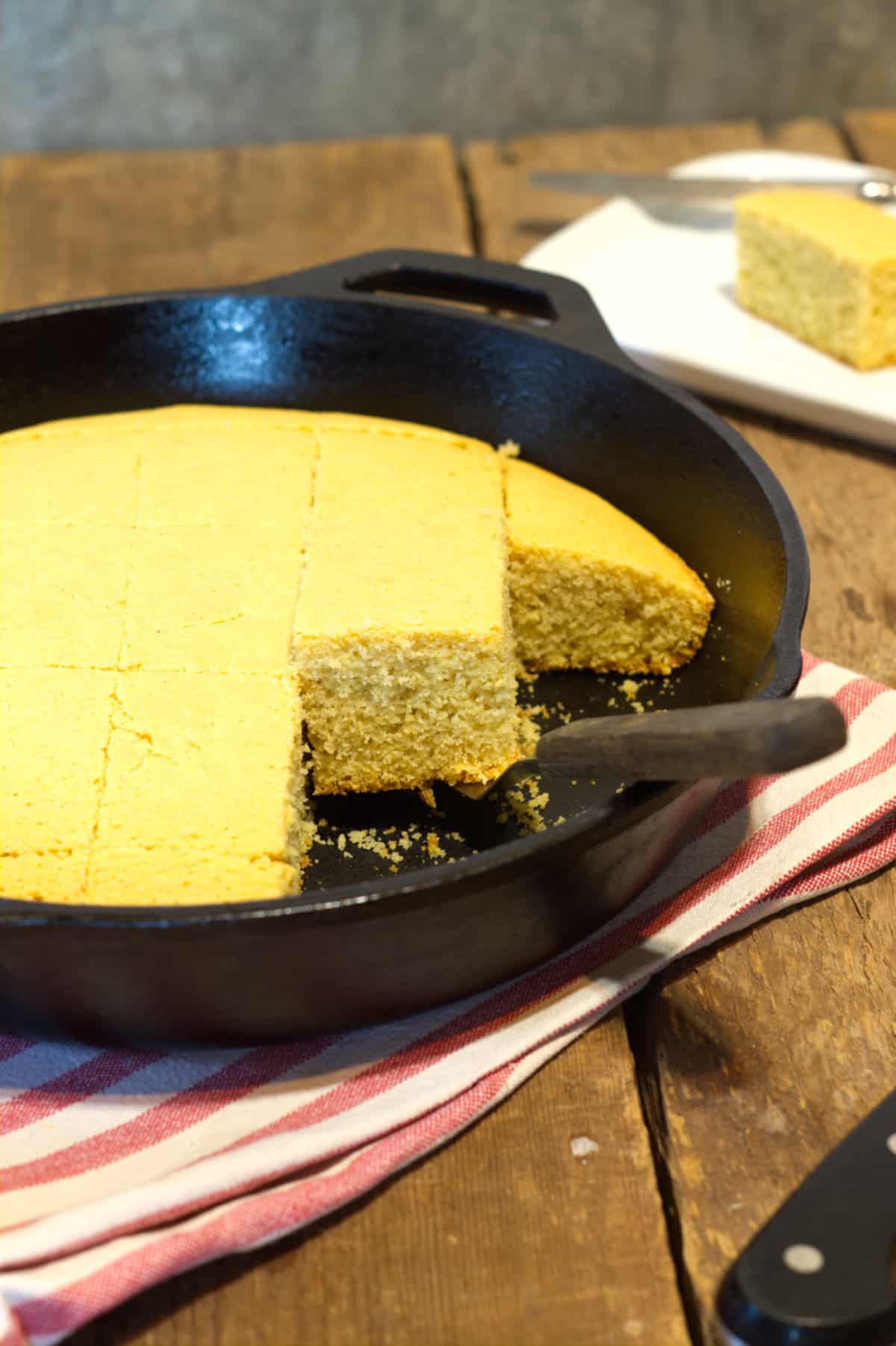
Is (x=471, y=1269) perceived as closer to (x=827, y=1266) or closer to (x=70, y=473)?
(x=827, y=1266)

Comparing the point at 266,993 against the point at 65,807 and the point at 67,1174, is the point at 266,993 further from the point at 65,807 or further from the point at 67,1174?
the point at 65,807

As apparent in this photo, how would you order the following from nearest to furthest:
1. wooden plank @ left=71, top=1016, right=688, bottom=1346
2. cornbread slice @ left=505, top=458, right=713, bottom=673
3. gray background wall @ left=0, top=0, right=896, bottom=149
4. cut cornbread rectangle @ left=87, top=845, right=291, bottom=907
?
1. wooden plank @ left=71, top=1016, right=688, bottom=1346
2. cut cornbread rectangle @ left=87, top=845, right=291, bottom=907
3. cornbread slice @ left=505, top=458, right=713, bottom=673
4. gray background wall @ left=0, top=0, right=896, bottom=149

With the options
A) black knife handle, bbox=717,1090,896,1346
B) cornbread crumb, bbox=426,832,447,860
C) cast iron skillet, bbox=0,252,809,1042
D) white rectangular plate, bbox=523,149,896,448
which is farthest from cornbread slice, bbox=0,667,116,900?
white rectangular plate, bbox=523,149,896,448

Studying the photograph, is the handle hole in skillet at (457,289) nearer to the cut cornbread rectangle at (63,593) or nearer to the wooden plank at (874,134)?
the cut cornbread rectangle at (63,593)

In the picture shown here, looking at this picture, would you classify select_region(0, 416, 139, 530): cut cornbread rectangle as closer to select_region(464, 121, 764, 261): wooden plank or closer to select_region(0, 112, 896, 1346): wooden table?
select_region(0, 112, 896, 1346): wooden table

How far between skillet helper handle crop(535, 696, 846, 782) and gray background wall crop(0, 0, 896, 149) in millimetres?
2797

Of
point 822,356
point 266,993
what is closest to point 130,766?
point 266,993

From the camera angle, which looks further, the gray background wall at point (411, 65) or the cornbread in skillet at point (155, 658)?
the gray background wall at point (411, 65)

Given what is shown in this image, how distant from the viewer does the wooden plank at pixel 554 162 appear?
2.86 meters

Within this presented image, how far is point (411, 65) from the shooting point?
3.49 meters

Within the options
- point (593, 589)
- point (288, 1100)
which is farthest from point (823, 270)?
point (288, 1100)

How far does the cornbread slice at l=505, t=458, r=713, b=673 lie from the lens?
5.70 feet

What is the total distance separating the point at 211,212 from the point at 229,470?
4.58ft

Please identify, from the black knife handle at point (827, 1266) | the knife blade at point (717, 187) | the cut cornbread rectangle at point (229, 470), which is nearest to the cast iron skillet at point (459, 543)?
the cut cornbread rectangle at point (229, 470)
